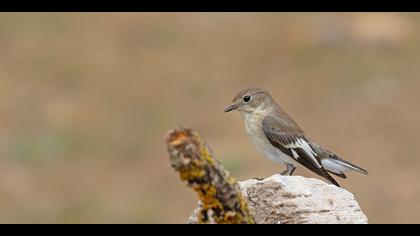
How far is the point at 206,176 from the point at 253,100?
6.09 metres

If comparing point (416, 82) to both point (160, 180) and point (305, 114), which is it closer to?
point (305, 114)

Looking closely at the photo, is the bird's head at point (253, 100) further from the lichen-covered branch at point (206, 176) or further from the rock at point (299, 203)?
the lichen-covered branch at point (206, 176)

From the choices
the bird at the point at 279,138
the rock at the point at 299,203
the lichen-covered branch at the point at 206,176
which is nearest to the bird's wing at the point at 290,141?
the bird at the point at 279,138

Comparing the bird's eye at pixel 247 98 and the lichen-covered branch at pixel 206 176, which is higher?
the bird's eye at pixel 247 98

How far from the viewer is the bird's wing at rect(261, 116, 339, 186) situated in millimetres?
10466

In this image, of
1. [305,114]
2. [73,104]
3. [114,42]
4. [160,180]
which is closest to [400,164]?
[305,114]

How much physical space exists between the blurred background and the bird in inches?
395

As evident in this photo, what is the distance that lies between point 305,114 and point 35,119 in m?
7.69

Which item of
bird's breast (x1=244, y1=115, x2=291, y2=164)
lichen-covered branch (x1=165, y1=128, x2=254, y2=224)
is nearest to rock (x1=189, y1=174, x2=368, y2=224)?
lichen-covered branch (x1=165, y1=128, x2=254, y2=224)

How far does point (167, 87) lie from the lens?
99.6 feet

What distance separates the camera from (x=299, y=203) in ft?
22.6

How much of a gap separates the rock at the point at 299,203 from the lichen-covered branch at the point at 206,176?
139 centimetres

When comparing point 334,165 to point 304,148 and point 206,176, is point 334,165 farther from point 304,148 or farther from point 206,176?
point 206,176

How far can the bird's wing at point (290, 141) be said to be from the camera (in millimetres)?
10466
